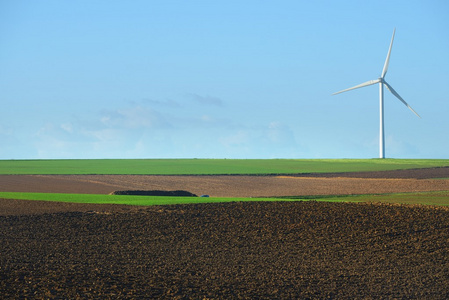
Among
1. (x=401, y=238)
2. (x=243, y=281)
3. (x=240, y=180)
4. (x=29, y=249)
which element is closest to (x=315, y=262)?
(x=243, y=281)

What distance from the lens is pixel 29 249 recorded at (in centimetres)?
2125

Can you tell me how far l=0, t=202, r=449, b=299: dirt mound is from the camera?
1562cm

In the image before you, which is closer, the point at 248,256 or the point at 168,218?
the point at 248,256

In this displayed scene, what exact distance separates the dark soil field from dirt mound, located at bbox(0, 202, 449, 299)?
0.04 metres

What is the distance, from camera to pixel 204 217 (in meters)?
29.0

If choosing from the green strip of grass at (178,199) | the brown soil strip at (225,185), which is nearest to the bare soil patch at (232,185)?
the brown soil strip at (225,185)

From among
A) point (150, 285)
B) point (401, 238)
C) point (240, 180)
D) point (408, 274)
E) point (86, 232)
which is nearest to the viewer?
point (150, 285)

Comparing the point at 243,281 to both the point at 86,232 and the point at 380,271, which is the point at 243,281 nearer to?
the point at 380,271

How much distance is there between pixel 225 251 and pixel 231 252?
0.88 feet

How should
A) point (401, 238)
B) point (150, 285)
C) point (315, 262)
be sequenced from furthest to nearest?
point (401, 238) < point (315, 262) < point (150, 285)

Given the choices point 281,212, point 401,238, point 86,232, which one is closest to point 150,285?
point 86,232

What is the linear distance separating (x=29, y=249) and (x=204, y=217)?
31.8 ft

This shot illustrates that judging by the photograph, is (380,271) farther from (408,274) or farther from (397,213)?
(397,213)

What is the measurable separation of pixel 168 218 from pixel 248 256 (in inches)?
348
